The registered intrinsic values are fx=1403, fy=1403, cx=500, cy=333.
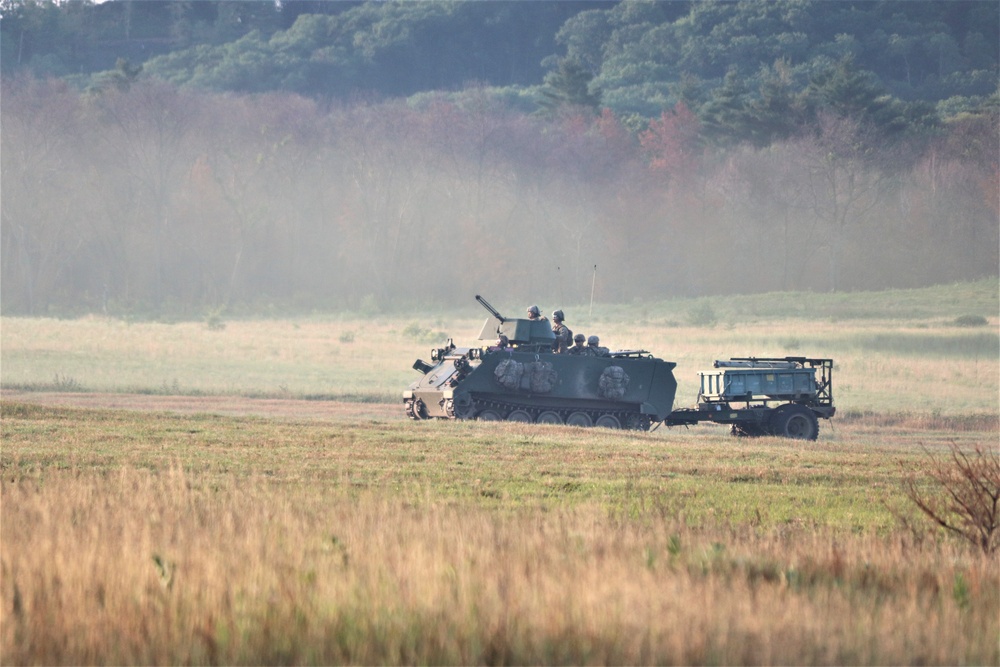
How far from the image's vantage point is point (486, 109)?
80938mm

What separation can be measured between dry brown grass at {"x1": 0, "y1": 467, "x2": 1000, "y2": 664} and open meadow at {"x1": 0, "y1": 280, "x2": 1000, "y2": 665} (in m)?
0.02

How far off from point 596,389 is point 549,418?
3.83ft

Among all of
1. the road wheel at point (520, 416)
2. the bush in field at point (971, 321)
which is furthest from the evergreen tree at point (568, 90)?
the road wheel at point (520, 416)

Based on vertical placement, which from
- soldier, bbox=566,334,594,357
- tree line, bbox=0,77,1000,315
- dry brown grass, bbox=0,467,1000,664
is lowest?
dry brown grass, bbox=0,467,1000,664

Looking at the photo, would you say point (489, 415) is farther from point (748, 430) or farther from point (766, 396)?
point (766, 396)

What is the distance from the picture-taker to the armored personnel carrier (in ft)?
94.7

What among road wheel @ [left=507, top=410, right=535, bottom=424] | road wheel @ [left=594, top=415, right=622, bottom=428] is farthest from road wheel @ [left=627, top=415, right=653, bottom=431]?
road wheel @ [left=507, top=410, right=535, bottom=424]

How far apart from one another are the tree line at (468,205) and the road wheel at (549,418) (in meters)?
44.7

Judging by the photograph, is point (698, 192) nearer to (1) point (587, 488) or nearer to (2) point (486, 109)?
(2) point (486, 109)

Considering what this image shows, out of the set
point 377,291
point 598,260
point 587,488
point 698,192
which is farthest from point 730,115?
point 587,488

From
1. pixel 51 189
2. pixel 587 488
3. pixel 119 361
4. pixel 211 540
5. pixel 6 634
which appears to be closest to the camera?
pixel 6 634

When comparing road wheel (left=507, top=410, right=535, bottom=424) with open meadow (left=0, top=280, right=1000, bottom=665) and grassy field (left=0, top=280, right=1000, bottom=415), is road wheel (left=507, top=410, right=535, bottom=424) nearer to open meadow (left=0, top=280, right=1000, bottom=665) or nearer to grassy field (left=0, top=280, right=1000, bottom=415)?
open meadow (left=0, top=280, right=1000, bottom=665)

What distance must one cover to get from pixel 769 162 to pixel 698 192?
176 inches

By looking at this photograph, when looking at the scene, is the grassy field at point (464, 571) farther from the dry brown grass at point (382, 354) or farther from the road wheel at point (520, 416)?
the dry brown grass at point (382, 354)
